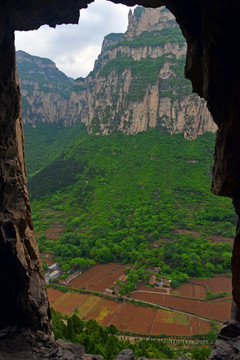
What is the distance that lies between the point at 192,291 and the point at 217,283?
5219mm

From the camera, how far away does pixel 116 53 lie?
14325cm

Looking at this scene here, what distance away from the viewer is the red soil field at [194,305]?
1315 inches

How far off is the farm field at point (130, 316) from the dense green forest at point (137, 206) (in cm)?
480

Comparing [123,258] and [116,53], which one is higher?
[116,53]

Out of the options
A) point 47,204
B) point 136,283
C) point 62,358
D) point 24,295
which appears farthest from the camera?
point 47,204

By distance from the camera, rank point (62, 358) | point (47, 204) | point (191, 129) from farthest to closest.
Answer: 1. point (191, 129)
2. point (47, 204)
3. point (62, 358)

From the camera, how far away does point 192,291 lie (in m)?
38.6

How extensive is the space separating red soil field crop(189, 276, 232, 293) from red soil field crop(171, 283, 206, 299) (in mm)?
1227

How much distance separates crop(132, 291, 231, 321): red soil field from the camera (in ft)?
110

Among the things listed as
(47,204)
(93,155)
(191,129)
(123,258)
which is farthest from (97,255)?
(191,129)

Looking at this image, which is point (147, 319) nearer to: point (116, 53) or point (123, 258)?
point (123, 258)

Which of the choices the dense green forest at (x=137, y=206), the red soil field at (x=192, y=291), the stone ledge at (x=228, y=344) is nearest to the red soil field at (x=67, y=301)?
the dense green forest at (x=137, y=206)

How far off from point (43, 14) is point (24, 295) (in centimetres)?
1440

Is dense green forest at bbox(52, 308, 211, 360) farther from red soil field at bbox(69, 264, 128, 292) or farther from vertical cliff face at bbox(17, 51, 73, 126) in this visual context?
vertical cliff face at bbox(17, 51, 73, 126)
